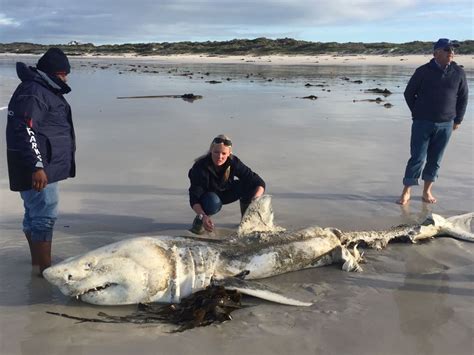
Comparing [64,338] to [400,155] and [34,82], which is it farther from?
→ [400,155]

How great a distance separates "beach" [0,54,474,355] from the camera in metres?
4.14

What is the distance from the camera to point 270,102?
18.4 meters

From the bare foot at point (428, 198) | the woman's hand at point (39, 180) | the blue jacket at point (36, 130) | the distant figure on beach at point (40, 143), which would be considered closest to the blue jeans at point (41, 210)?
A: the distant figure on beach at point (40, 143)

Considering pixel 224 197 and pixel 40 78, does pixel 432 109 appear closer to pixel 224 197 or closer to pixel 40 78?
pixel 224 197

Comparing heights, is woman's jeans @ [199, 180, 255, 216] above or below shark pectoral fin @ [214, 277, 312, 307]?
above

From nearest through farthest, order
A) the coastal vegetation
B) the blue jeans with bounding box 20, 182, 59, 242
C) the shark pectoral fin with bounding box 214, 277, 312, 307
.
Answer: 1. the shark pectoral fin with bounding box 214, 277, 312, 307
2. the blue jeans with bounding box 20, 182, 59, 242
3. the coastal vegetation

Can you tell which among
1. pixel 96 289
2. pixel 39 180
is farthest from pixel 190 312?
pixel 39 180

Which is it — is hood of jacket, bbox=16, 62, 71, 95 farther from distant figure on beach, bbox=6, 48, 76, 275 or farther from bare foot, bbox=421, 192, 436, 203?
bare foot, bbox=421, 192, 436, 203

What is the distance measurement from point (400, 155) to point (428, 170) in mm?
2435

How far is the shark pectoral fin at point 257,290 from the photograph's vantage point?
4.68m

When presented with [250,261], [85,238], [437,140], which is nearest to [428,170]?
[437,140]

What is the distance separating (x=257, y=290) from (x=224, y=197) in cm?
228

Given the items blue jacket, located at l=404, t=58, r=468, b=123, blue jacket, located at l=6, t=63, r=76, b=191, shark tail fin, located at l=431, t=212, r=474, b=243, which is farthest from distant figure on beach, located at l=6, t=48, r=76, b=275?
blue jacket, located at l=404, t=58, r=468, b=123

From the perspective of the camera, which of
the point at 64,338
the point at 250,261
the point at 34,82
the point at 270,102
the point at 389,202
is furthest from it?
the point at 270,102
